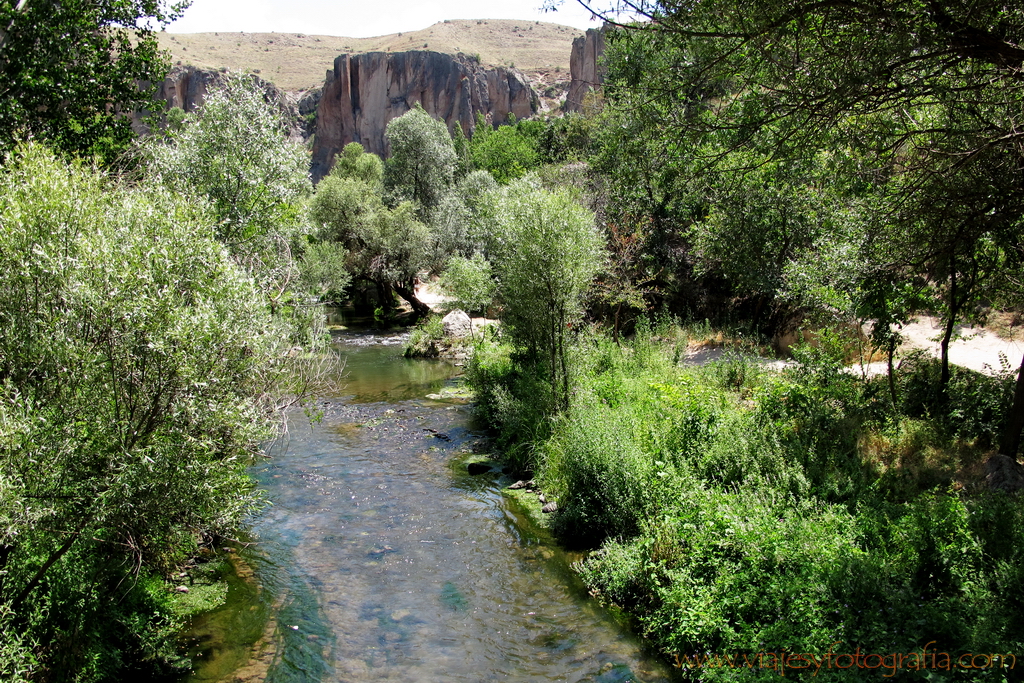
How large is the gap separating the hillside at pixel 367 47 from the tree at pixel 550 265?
85686 millimetres

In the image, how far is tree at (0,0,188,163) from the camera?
11631 mm

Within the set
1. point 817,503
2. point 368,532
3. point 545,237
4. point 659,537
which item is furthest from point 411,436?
point 817,503

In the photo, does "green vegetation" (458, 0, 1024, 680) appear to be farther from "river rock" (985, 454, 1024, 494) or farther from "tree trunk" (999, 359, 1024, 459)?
"river rock" (985, 454, 1024, 494)

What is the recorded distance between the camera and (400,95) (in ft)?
266

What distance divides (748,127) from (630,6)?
2.05 meters

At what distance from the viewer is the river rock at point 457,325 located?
2641cm

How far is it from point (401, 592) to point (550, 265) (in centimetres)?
710

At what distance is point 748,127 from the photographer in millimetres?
7582

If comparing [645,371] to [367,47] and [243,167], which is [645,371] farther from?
[367,47]

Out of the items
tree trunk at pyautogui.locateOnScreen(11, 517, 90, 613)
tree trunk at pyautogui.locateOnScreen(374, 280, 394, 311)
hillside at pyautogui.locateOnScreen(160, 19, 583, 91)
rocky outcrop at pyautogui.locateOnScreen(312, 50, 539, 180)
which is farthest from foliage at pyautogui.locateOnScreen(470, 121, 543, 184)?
hillside at pyautogui.locateOnScreen(160, 19, 583, 91)

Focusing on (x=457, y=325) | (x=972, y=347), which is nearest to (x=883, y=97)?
(x=972, y=347)

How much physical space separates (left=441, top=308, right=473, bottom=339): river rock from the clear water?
12.4 m

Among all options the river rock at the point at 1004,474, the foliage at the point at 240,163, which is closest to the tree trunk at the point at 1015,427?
the river rock at the point at 1004,474

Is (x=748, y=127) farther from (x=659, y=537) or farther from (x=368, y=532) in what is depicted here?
(x=368, y=532)
